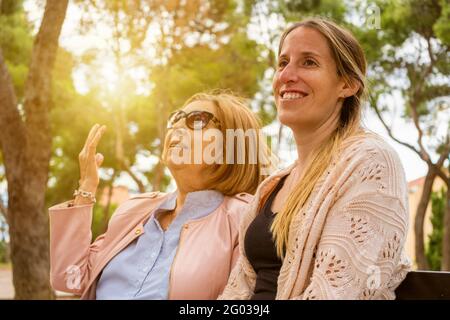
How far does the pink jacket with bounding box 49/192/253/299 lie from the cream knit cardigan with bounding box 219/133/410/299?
1.07 ft

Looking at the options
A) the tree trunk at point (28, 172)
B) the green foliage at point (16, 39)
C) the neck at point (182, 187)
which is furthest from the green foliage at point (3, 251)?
the neck at point (182, 187)

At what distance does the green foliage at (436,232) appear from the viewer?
12695mm

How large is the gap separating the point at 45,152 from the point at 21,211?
0.44 m

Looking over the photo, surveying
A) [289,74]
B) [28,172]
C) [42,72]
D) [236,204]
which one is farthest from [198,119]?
[42,72]

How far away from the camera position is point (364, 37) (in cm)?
1059

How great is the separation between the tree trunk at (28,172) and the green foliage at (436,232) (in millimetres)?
9687

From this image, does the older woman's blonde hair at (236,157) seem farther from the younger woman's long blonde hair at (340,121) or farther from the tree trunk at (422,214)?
the tree trunk at (422,214)

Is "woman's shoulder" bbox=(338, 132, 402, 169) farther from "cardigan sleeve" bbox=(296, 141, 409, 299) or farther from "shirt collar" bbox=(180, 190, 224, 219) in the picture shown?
"shirt collar" bbox=(180, 190, 224, 219)

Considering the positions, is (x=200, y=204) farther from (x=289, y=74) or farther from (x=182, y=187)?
(x=289, y=74)

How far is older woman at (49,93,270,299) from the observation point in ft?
6.07

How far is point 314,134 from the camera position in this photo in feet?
5.66

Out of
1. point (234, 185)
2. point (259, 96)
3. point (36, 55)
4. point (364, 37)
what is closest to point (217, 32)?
point (259, 96)

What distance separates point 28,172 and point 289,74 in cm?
318

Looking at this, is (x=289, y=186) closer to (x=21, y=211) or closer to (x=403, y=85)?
(x=21, y=211)
